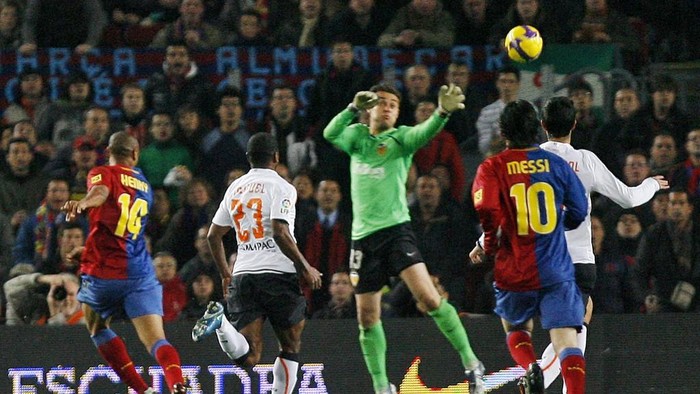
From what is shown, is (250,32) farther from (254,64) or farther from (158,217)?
(158,217)

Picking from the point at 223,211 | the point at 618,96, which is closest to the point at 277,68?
the point at 618,96

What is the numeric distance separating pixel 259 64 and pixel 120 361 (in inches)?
216

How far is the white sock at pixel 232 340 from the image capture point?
10281 millimetres

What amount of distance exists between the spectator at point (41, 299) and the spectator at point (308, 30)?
164 inches

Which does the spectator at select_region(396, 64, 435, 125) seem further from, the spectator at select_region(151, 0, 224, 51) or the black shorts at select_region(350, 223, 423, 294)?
the black shorts at select_region(350, 223, 423, 294)

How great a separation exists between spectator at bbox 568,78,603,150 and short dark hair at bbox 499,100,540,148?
460 cm

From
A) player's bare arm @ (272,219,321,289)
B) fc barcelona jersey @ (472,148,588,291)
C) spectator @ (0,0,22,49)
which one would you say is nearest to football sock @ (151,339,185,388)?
player's bare arm @ (272,219,321,289)

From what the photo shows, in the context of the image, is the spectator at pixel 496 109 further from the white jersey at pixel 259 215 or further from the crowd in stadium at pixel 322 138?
the white jersey at pixel 259 215

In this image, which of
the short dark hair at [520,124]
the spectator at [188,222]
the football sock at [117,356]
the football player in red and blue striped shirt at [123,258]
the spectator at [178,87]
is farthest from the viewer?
the spectator at [178,87]

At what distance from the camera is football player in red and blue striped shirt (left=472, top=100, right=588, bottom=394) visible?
8.93m

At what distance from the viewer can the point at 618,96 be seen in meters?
13.8

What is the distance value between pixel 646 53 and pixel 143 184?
7.03 metres

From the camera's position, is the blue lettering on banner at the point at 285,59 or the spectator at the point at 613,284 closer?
the spectator at the point at 613,284

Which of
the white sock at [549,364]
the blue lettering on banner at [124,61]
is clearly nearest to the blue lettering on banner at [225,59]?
the blue lettering on banner at [124,61]
